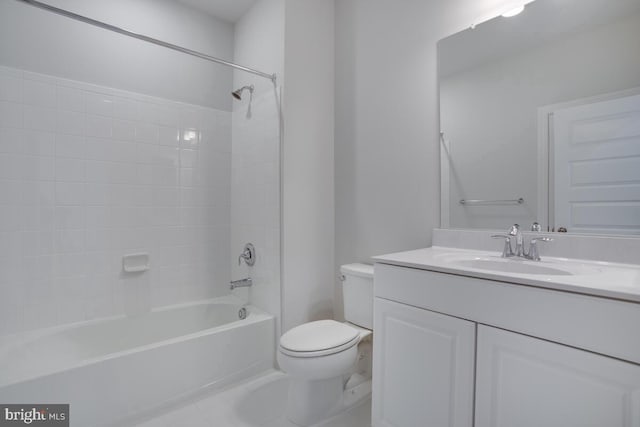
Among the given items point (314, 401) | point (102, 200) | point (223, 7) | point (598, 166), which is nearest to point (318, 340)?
point (314, 401)

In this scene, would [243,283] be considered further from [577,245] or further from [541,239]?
[577,245]

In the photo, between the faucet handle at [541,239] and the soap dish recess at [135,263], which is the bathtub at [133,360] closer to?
the soap dish recess at [135,263]

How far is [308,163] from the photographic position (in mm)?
2135

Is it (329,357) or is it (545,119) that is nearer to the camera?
(545,119)

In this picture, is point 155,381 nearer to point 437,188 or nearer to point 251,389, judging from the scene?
point 251,389

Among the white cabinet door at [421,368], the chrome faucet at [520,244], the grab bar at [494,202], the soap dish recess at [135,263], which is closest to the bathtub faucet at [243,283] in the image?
the soap dish recess at [135,263]

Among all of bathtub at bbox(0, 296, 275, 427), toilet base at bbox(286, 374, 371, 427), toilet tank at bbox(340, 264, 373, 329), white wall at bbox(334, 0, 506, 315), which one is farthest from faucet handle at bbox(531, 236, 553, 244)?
bathtub at bbox(0, 296, 275, 427)

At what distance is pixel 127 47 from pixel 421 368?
2.54 metres

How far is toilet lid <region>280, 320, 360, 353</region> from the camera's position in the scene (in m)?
1.46

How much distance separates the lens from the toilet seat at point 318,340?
144 cm

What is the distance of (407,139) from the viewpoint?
71.4 inches

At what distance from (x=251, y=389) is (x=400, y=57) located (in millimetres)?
2130

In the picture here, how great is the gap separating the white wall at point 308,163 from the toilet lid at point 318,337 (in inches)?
16.9

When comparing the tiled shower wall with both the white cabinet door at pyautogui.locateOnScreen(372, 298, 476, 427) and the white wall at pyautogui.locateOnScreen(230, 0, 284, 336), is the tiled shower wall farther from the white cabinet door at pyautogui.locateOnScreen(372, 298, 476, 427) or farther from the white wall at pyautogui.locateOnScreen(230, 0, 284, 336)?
the white cabinet door at pyautogui.locateOnScreen(372, 298, 476, 427)
